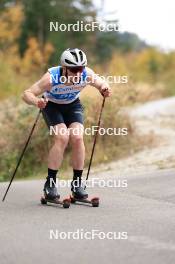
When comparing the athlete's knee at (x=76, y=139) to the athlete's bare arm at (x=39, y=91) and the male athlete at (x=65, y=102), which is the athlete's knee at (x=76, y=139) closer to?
the male athlete at (x=65, y=102)

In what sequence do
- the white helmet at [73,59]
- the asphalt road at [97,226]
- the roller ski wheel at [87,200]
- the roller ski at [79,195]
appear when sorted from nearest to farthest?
the asphalt road at [97,226] → the white helmet at [73,59] → the roller ski wheel at [87,200] → the roller ski at [79,195]

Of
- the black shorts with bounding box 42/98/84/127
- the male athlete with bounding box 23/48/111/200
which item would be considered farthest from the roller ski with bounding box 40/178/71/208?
the black shorts with bounding box 42/98/84/127

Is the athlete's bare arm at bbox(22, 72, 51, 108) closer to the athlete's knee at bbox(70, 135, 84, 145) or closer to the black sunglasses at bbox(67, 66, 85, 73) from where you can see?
the black sunglasses at bbox(67, 66, 85, 73)

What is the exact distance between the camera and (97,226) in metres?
7.43

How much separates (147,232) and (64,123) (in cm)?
216

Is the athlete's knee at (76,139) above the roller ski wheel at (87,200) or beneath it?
above

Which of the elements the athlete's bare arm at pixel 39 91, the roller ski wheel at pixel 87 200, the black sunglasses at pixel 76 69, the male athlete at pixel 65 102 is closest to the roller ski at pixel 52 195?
the male athlete at pixel 65 102

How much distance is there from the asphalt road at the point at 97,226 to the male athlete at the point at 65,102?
487 millimetres

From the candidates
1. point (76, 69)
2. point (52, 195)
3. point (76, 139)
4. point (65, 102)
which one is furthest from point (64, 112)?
point (52, 195)

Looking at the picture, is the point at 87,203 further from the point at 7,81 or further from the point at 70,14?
the point at 70,14

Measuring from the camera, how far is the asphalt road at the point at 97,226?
618 cm

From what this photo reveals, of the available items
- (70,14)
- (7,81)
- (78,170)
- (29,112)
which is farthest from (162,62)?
(78,170)

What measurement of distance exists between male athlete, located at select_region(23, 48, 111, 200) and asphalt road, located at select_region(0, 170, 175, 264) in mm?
487

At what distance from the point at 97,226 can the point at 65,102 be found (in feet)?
6.28
